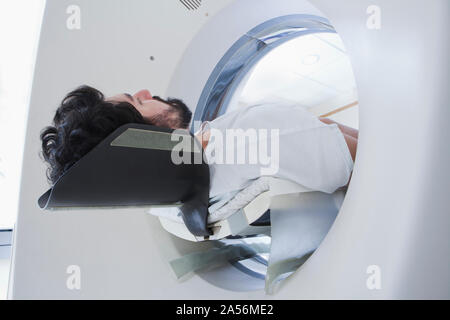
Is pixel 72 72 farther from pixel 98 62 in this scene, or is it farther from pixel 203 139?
pixel 203 139

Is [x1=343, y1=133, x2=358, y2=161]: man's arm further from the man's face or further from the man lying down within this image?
the man's face

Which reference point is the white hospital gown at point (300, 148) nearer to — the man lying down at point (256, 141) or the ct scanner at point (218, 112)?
the man lying down at point (256, 141)

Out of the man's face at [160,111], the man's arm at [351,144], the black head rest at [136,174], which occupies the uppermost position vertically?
the man's face at [160,111]

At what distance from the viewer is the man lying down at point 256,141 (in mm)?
619

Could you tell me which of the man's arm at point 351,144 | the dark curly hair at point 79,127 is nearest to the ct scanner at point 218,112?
the man's arm at point 351,144

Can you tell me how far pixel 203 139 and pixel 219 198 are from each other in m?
0.13

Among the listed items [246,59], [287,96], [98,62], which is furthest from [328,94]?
[98,62]

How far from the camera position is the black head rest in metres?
0.57

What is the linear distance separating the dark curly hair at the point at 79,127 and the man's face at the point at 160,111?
5cm

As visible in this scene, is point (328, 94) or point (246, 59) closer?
point (246, 59)

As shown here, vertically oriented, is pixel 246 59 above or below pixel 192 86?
above

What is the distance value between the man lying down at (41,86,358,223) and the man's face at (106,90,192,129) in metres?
0.05

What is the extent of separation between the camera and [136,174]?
611 millimetres

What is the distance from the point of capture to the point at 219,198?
2.39 feet
